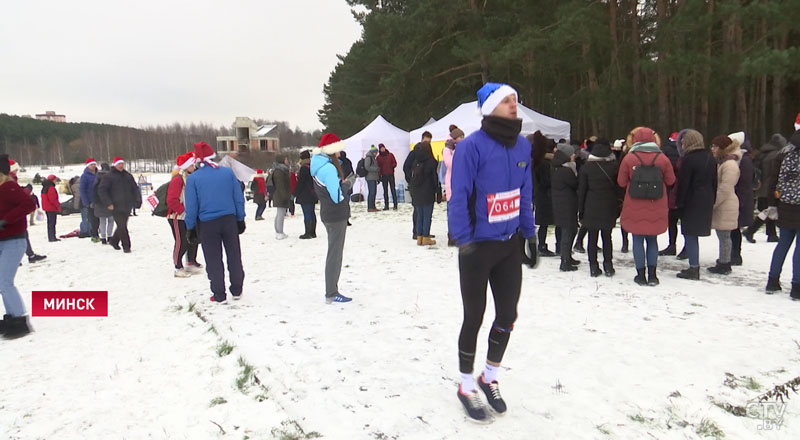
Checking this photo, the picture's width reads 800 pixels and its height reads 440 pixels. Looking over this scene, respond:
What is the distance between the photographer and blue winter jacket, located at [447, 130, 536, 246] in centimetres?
279

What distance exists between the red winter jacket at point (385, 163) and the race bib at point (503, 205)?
1168 centimetres

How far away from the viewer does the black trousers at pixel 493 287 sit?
2.84 m

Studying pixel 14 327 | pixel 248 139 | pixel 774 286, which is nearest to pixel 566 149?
pixel 774 286

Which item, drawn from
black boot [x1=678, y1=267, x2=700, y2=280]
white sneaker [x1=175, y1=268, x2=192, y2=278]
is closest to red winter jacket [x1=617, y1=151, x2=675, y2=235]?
black boot [x1=678, y1=267, x2=700, y2=280]

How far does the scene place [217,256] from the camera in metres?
5.51

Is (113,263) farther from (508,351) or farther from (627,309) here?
(627,309)

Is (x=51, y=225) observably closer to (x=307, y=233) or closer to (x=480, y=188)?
(x=307, y=233)

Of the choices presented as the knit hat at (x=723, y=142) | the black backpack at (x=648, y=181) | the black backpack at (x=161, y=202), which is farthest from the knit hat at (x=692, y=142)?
the black backpack at (x=161, y=202)

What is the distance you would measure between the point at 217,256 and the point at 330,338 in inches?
78.0

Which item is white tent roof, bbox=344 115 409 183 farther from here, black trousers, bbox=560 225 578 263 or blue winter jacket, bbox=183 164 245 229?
blue winter jacket, bbox=183 164 245 229

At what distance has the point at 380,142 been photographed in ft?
57.2

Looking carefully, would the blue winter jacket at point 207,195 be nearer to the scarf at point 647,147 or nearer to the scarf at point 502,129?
the scarf at point 502,129

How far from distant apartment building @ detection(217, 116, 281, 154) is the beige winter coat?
69.3m

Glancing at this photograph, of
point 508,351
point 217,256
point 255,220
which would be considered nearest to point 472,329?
point 508,351
